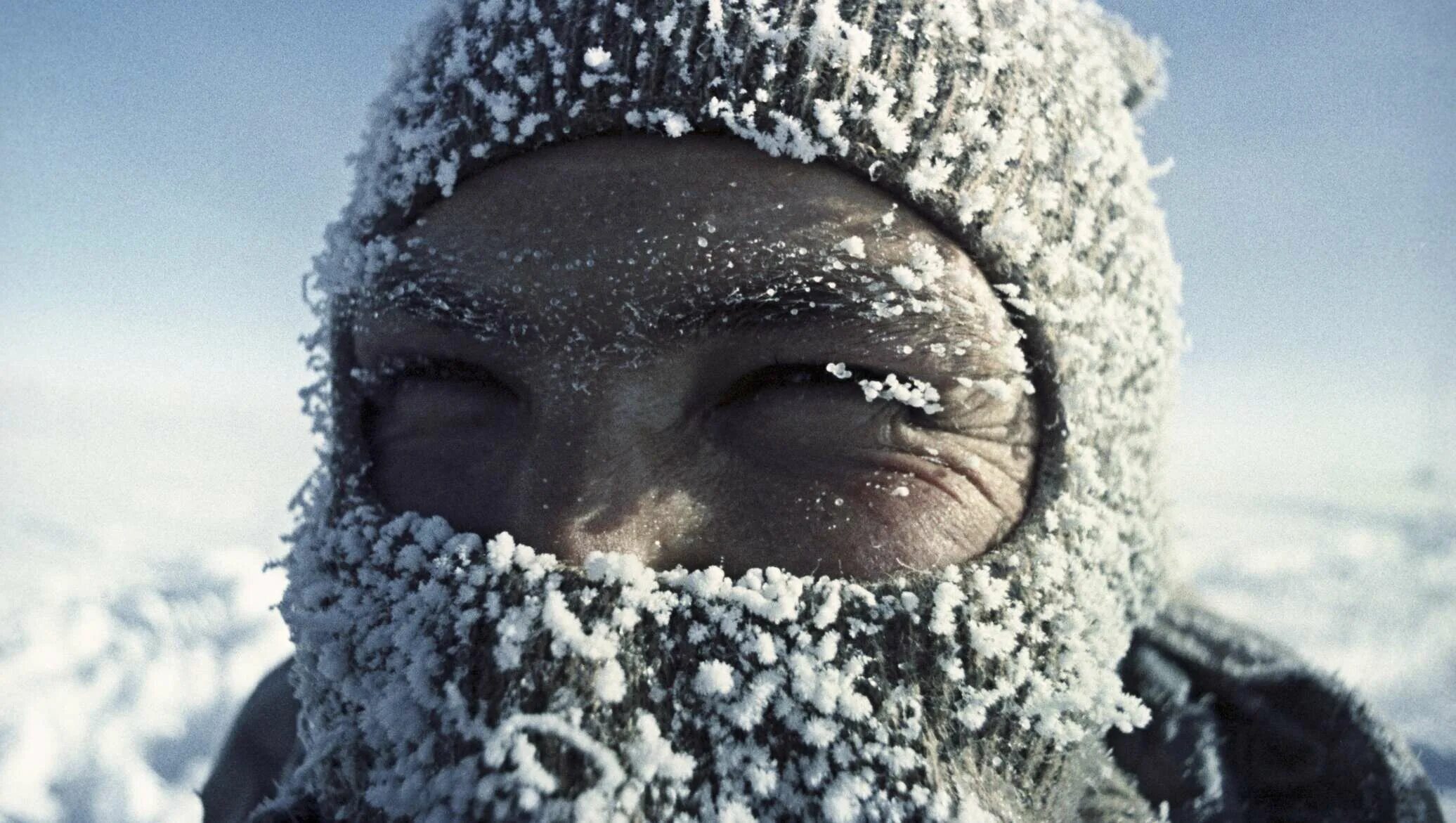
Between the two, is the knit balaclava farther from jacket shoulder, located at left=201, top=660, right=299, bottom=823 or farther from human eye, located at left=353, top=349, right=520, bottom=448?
jacket shoulder, located at left=201, top=660, right=299, bottom=823

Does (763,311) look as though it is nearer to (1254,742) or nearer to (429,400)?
(429,400)

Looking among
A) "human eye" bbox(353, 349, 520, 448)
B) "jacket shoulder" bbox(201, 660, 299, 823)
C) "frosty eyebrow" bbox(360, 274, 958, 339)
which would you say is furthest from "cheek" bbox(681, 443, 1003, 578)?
"jacket shoulder" bbox(201, 660, 299, 823)

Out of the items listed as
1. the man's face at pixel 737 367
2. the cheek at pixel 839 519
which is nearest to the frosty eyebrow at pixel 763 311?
the man's face at pixel 737 367

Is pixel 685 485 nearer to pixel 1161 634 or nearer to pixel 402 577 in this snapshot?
pixel 402 577

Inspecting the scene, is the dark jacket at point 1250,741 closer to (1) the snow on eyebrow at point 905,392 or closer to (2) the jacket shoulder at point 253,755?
(1) the snow on eyebrow at point 905,392

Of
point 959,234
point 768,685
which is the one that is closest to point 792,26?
point 959,234

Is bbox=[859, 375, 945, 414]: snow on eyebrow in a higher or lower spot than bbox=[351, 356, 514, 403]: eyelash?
lower

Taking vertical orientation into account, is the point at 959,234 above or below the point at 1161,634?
above
